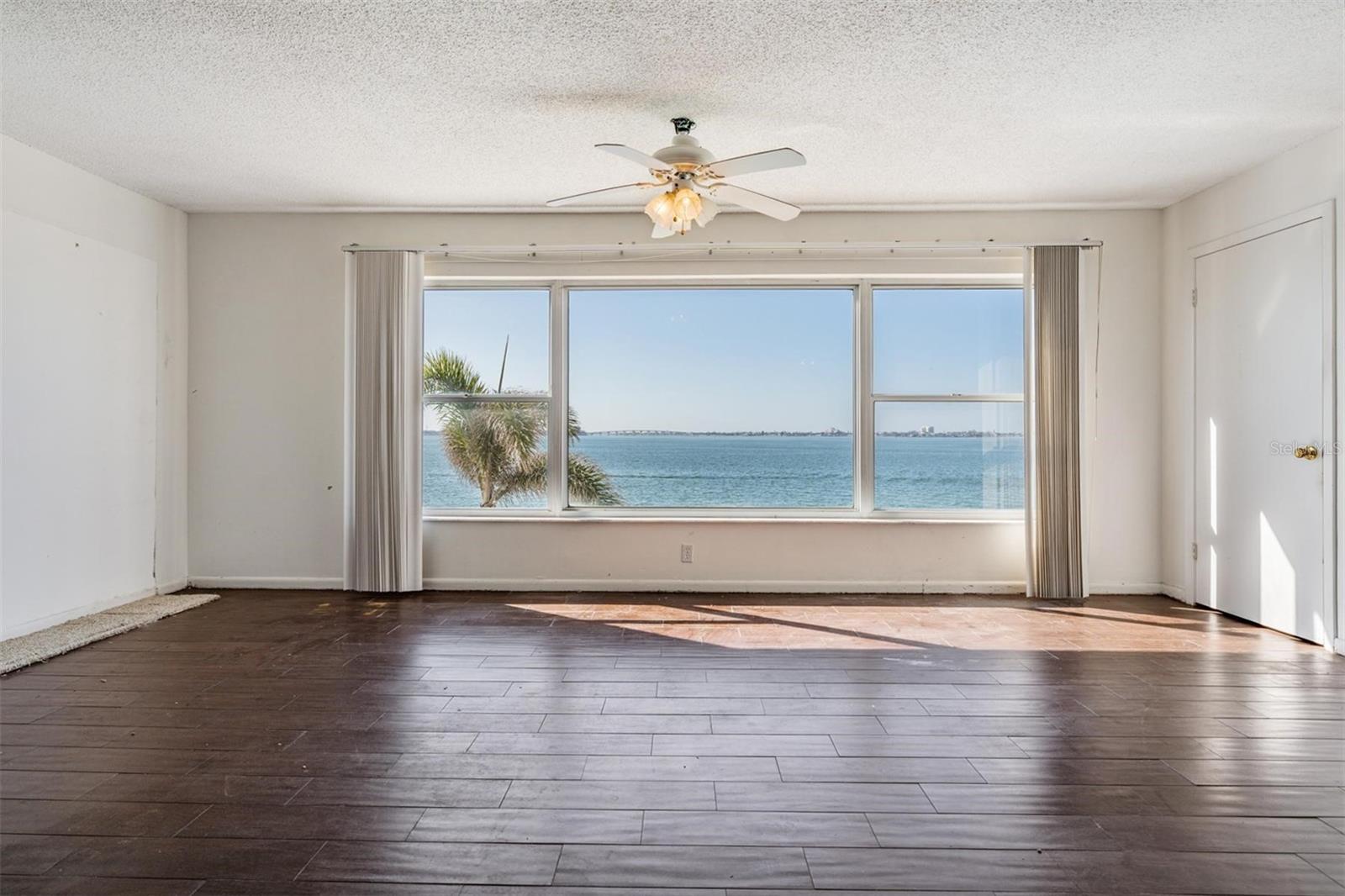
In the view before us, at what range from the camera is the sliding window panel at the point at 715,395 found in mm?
5422

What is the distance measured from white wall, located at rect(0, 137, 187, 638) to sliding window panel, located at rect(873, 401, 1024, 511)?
472 cm

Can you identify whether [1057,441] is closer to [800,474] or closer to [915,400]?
[915,400]

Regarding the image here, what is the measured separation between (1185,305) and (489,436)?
15.0ft

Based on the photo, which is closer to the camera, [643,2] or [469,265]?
[643,2]

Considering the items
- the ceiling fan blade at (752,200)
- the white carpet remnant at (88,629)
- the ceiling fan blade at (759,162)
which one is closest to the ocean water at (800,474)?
the white carpet remnant at (88,629)

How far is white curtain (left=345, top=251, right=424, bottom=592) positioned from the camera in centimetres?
509

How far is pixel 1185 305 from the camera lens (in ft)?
15.8

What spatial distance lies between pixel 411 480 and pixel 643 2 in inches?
134

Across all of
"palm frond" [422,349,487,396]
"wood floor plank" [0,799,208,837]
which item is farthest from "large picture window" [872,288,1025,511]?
"wood floor plank" [0,799,208,837]

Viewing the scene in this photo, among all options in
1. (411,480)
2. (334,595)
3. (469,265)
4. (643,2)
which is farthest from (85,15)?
(334,595)

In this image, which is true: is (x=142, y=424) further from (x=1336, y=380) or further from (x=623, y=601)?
(x=1336, y=380)

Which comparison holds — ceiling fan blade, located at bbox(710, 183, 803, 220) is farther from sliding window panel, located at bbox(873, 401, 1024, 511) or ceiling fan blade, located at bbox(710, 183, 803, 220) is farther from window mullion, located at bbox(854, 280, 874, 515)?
sliding window panel, located at bbox(873, 401, 1024, 511)

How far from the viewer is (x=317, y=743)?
8.57ft

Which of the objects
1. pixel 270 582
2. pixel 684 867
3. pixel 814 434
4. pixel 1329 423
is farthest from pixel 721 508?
pixel 684 867
